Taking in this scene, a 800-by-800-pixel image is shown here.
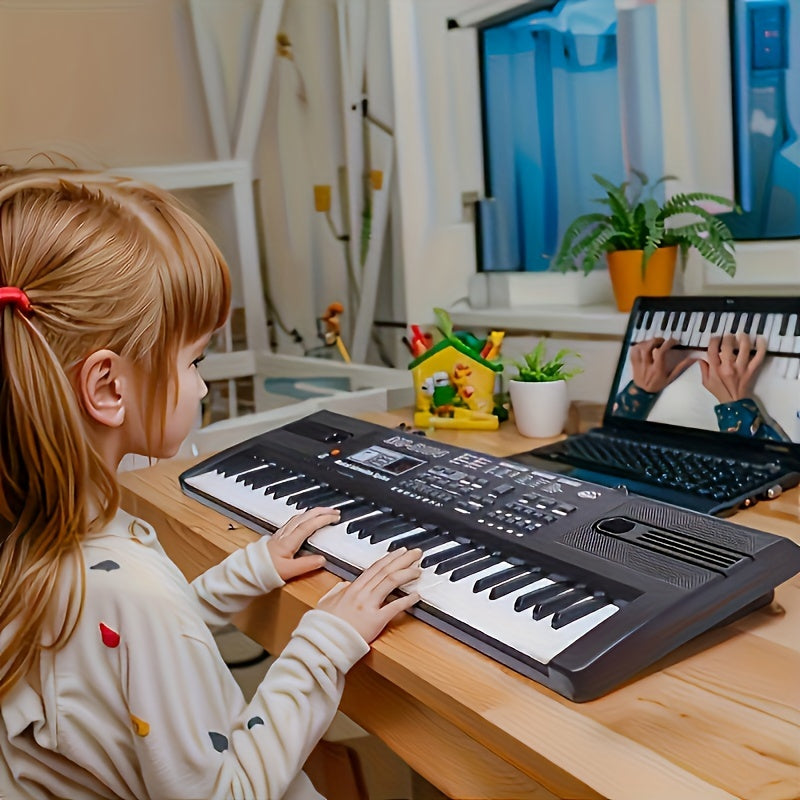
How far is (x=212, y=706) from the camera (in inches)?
23.9

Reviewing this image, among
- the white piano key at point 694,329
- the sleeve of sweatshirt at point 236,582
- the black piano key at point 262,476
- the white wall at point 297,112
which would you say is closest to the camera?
the sleeve of sweatshirt at point 236,582

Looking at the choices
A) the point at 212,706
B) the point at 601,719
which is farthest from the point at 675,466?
the point at 212,706

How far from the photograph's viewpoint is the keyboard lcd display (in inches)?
38.6

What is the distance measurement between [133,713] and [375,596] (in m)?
0.21

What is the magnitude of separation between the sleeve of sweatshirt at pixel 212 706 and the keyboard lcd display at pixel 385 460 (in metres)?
0.31

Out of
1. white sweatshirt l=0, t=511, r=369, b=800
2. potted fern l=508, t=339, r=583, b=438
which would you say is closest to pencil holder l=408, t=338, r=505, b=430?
potted fern l=508, t=339, r=583, b=438

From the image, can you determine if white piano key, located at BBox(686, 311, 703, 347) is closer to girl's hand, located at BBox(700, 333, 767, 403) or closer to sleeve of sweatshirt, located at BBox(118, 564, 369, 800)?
girl's hand, located at BBox(700, 333, 767, 403)

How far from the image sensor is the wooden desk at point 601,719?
0.48 m

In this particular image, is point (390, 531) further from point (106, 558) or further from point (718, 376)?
point (718, 376)

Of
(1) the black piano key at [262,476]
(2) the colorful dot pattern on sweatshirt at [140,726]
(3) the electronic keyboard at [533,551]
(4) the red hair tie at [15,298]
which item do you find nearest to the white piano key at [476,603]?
(3) the electronic keyboard at [533,551]

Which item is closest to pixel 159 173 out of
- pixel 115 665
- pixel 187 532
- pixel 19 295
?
pixel 187 532

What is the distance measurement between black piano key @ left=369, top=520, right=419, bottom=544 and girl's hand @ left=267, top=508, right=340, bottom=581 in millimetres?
53

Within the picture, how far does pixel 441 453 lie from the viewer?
1014 millimetres

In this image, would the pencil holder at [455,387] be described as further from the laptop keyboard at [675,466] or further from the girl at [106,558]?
the girl at [106,558]
